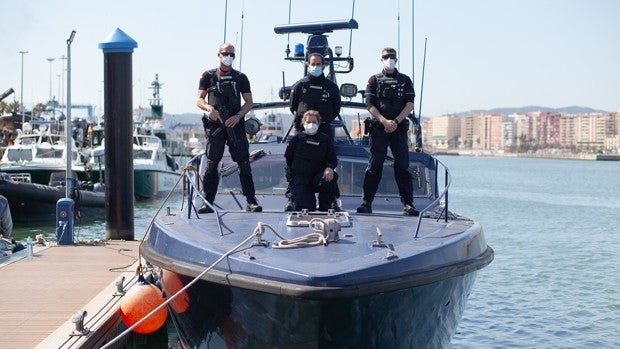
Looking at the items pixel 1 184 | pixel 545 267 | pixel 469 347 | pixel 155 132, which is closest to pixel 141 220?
pixel 1 184

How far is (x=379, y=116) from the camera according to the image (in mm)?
8633

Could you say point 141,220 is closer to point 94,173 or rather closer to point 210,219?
point 94,173

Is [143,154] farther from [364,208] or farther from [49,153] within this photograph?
[364,208]

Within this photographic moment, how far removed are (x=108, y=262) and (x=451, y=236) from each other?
18.9 feet

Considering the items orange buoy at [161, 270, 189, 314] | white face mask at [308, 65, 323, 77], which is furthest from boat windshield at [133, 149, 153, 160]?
orange buoy at [161, 270, 189, 314]

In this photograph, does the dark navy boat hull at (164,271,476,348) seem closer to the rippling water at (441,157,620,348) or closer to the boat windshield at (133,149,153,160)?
the rippling water at (441,157,620,348)

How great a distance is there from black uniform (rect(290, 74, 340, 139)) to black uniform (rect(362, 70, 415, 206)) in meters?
0.35

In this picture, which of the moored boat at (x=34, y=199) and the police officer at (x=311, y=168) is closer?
the police officer at (x=311, y=168)

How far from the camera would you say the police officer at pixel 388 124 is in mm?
8656

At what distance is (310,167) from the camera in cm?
833

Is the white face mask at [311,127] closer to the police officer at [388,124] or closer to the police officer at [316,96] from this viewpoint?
the police officer at [316,96]

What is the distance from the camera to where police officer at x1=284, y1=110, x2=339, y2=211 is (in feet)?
27.1

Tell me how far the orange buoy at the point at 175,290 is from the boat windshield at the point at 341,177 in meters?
1.96

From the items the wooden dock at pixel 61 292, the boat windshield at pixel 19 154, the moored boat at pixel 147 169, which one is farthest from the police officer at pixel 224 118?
the boat windshield at pixel 19 154
